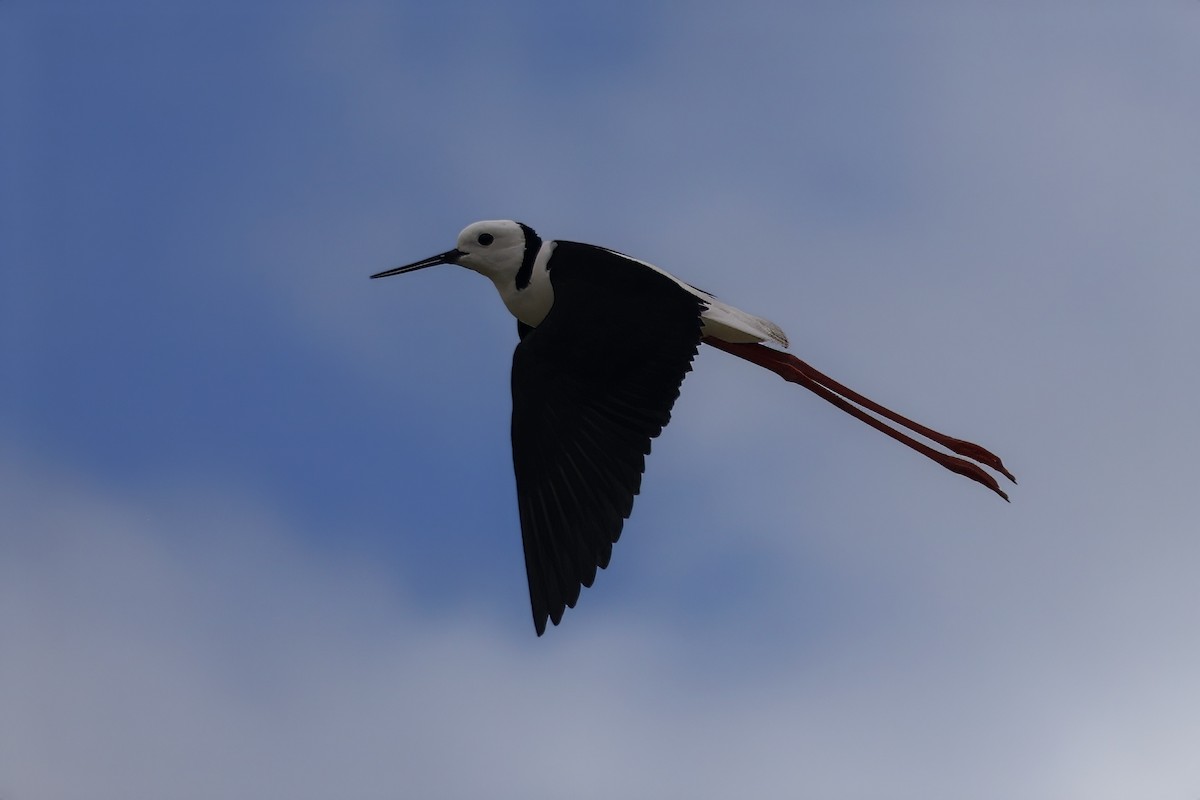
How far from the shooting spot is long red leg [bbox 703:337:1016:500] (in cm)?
686

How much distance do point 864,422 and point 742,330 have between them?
85 cm

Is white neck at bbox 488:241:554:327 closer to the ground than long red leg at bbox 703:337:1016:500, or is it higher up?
closer to the ground

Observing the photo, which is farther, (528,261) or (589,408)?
(528,261)

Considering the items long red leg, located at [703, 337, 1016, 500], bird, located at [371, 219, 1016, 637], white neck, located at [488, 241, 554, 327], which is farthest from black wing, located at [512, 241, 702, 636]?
long red leg, located at [703, 337, 1016, 500]

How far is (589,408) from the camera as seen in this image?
604cm

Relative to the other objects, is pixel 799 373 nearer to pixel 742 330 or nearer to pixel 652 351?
pixel 742 330

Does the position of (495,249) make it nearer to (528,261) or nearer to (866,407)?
(528,261)

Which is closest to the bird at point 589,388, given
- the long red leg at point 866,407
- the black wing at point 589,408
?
the black wing at point 589,408

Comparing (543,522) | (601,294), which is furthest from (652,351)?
(543,522)

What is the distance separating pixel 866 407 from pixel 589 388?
4.94ft

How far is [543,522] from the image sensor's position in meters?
5.99

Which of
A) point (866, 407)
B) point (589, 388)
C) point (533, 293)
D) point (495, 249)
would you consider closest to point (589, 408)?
point (589, 388)

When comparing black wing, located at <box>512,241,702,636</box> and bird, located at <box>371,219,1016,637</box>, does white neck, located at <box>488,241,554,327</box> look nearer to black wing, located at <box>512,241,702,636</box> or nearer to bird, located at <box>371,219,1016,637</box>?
bird, located at <box>371,219,1016,637</box>

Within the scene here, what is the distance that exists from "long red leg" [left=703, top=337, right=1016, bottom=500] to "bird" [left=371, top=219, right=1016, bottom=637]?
0.46 metres
